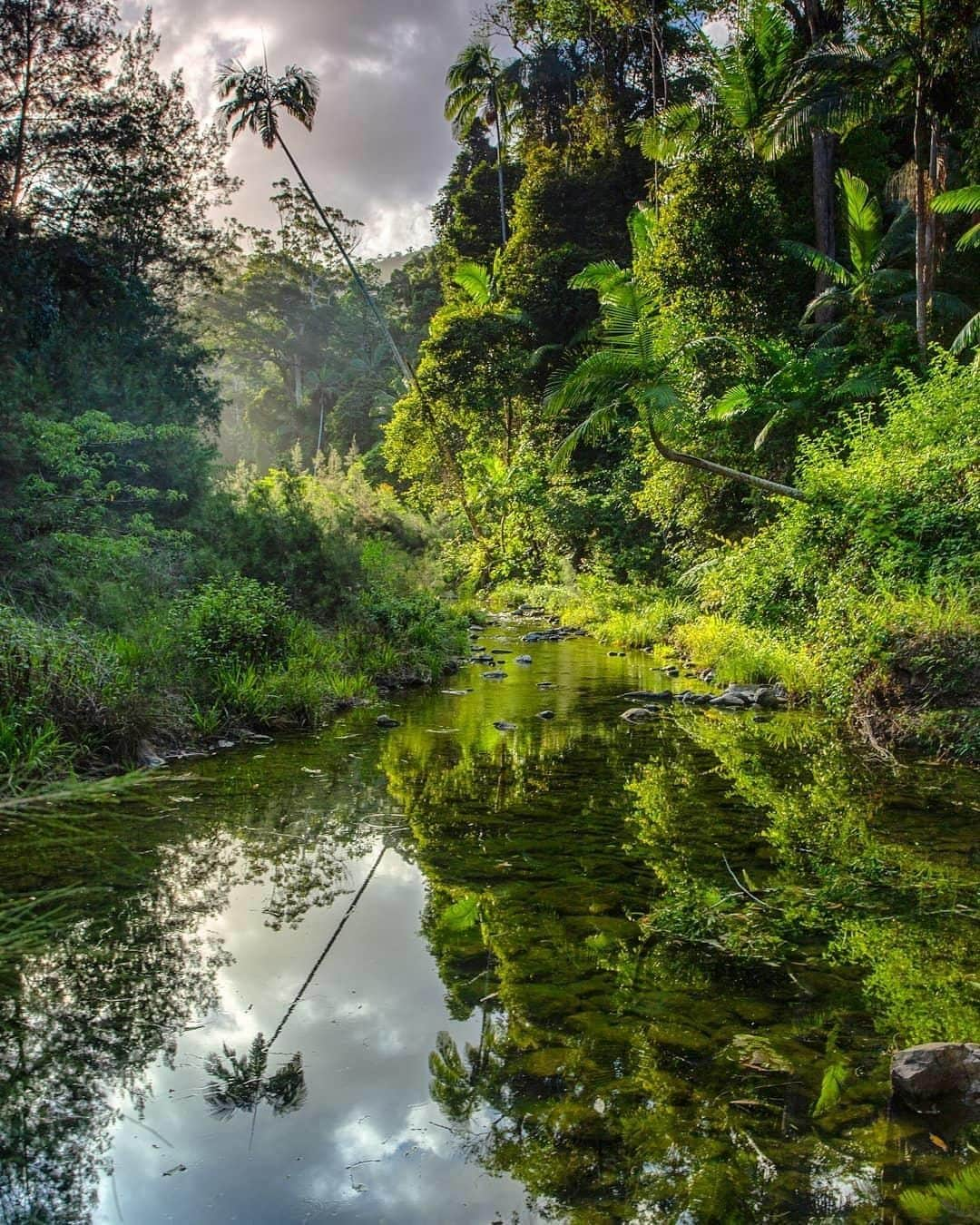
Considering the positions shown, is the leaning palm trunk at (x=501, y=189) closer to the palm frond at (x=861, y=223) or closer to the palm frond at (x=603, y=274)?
the palm frond at (x=603, y=274)

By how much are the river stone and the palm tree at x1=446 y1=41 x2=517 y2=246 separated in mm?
29619

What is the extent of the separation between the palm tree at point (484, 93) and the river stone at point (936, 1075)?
97.2ft

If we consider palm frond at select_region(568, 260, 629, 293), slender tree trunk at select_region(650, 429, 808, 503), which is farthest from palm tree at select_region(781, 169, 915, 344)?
slender tree trunk at select_region(650, 429, 808, 503)

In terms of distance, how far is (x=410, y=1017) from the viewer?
363 cm

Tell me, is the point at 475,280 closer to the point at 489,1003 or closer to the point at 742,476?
the point at 742,476

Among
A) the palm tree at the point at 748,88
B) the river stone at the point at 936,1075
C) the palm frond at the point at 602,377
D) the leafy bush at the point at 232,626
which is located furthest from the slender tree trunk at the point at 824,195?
the river stone at the point at 936,1075

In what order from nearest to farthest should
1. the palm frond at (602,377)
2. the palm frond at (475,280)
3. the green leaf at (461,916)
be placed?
the green leaf at (461,916) < the palm frond at (602,377) < the palm frond at (475,280)

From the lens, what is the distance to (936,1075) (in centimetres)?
279

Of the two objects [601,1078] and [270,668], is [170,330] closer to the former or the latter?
[270,668]

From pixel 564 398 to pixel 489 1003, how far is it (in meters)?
11.1

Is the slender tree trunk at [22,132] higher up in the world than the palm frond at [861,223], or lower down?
higher up

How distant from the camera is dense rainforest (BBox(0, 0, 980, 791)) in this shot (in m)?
9.15

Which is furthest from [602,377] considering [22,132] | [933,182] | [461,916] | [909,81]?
[22,132]

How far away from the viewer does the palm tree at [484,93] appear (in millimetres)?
29484
